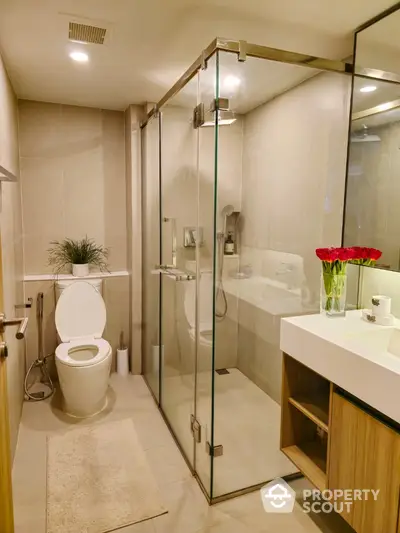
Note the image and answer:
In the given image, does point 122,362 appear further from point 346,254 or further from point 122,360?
point 346,254

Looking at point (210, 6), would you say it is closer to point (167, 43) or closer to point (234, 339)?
point (167, 43)

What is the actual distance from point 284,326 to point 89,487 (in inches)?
54.9

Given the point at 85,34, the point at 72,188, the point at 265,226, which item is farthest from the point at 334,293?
the point at 72,188

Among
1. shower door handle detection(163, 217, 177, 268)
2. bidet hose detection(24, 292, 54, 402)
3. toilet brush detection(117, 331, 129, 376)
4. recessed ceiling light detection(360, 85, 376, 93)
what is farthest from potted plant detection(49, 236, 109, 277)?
recessed ceiling light detection(360, 85, 376, 93)

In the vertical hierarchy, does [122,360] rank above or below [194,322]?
below

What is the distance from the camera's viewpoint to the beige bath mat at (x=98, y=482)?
1.84 m

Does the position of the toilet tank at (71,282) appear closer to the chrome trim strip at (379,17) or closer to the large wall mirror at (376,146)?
the large wall mirror at (376,146)

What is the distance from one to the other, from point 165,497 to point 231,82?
223 cm

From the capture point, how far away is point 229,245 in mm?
2641

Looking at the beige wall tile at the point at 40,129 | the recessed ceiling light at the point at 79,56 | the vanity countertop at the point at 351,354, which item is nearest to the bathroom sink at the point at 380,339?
the vanity countertop at the point at 351,354

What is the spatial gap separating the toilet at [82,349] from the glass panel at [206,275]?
0.84 m

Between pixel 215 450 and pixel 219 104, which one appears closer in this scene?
pixel 219 104

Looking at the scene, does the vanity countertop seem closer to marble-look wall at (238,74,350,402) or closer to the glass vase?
the glass vase

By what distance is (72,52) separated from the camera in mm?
2141
